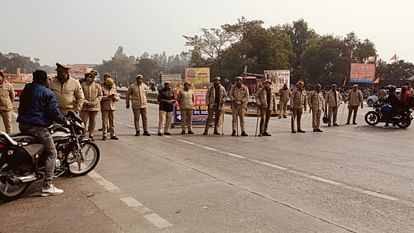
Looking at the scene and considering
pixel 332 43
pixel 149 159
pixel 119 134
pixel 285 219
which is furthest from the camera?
pixel 332 43

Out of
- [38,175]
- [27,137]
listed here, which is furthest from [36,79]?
[38,175]

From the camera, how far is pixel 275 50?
6481cm

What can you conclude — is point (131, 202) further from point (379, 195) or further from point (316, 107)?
point (316, 107)

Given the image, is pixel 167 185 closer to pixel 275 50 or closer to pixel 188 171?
pixel 188 171

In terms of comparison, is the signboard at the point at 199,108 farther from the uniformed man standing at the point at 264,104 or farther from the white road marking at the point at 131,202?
the white road marking at the point at 131,202

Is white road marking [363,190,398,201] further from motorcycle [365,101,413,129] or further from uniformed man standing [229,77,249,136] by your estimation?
motorcycle [365,101,413,129]

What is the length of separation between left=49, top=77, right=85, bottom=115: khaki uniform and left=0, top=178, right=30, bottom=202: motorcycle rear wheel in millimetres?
2700

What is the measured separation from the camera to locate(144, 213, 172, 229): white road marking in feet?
15.8

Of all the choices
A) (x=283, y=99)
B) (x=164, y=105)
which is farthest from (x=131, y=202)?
(x=283, y=99)

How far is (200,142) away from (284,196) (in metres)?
5.85

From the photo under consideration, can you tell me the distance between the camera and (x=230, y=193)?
6.18 m

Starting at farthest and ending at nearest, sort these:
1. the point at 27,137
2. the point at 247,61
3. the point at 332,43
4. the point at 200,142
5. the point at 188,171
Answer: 1. the point at 332,43
2. the point at 247,61
3. the point at 200,142
4. the point at 188,171
5. the point at 27,137

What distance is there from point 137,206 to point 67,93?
149 inches

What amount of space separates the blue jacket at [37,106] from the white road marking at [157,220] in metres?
2.13
